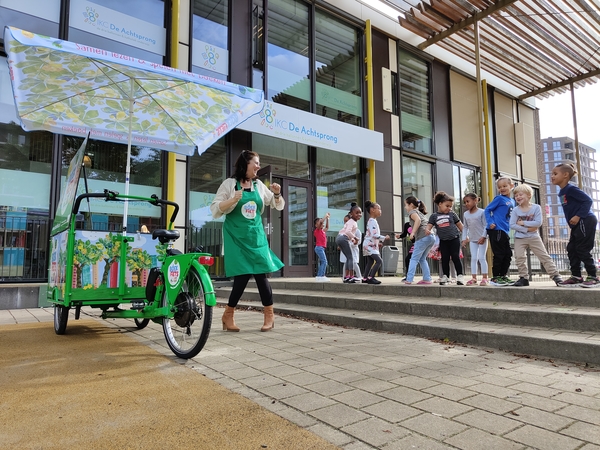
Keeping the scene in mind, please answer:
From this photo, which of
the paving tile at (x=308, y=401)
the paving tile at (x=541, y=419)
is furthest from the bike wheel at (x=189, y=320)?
the paving tile at (x=541, y=419)

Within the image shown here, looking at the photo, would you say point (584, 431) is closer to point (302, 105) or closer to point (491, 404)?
point (491, 404)

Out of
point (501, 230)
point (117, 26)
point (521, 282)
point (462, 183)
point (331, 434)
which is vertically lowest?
point (331, 434)

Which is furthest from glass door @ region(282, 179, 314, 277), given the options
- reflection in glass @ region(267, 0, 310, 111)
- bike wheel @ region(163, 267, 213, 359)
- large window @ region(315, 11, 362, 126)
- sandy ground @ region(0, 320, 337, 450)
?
sandy ground @ region(0, 320, 337, 450)

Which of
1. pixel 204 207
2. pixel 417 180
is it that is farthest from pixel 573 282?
pixel 417 180

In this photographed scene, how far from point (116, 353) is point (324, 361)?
1.84m

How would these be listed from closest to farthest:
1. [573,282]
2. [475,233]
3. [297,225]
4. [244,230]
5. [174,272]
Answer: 1. [174,272]
2. [244,230]
3. [573,282]
4. [475,233]
5. [297,225]

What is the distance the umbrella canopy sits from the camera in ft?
12.9

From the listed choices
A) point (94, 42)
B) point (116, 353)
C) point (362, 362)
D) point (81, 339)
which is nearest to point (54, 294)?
point (81, 339)

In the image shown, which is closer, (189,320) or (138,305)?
(189,320)

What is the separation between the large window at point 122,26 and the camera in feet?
27.7

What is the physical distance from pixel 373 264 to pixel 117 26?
746cm

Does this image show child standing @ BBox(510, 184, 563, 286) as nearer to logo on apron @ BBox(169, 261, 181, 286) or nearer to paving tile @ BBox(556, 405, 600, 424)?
paving tile @ BBox(556, 405, 600, 424)

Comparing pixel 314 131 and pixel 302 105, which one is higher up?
pixel 302 105

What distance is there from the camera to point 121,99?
497 centimetres
